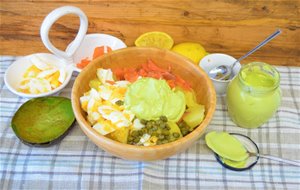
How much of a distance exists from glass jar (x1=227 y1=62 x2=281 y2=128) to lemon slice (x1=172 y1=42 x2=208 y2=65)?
17 centimetres

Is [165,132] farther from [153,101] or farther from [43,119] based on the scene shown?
[43,119]

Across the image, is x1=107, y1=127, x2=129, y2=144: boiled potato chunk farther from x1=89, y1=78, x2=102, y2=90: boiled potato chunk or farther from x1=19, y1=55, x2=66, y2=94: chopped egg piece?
x1=19, y1=55, x2=66, y2=94: chopped egg piece

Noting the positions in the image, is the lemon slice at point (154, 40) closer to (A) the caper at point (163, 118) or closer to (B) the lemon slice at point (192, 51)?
(B) the lemon slice at point (192, 51)

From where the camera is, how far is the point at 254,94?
32.9 inches

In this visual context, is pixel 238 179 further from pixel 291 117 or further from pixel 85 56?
pixel 85 56

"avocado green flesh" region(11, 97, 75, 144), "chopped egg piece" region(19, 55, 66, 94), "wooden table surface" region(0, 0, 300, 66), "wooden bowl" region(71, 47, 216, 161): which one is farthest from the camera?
"wooden table surface" region(0, 0, 300, 66)

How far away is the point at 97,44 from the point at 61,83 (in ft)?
0.57

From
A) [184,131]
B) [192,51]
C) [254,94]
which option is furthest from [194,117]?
[192,51]

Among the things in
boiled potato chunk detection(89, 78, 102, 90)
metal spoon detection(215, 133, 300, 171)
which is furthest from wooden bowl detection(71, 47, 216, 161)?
metal spoon detection(215, 133, 300, 171)

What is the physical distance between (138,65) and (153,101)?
0.16 meters

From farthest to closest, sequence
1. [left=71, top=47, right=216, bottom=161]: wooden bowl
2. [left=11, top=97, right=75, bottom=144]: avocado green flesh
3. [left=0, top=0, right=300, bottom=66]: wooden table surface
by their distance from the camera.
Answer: [left=0, top=0, right=300, bottom=66]: wooden table surface
[left=11, top=97, right=75, bottom=144]: avocado green flesh
[left=71, top=47, right=216, bottom=161]: wooden bowl

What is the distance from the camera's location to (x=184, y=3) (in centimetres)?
107

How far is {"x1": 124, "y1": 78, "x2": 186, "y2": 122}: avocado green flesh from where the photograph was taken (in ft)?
2.64

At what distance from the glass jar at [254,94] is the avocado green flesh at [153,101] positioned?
137 mm
